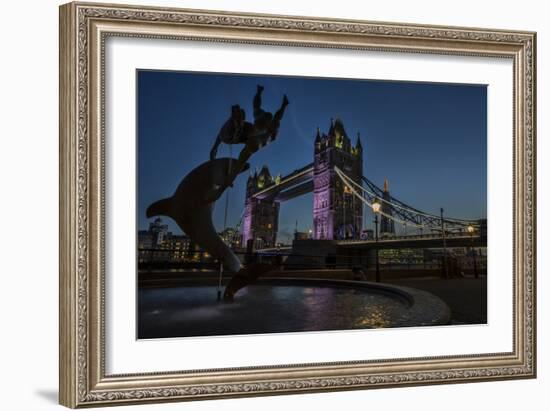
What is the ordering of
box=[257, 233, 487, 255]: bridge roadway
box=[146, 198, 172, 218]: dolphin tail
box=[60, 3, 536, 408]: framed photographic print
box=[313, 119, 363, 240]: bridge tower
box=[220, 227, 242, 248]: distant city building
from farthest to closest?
box=[257, 233, 487, 255]: bridge roadway < box=[313, 119, 363, 240]: bridge tower < box=[220, 227, 242, 248]: distant city building < box=[146, 198, 172, 218]: dolphin tail < box=[60, 3, 536, 408]: framed photographic print

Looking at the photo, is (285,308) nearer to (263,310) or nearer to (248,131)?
(263,310)

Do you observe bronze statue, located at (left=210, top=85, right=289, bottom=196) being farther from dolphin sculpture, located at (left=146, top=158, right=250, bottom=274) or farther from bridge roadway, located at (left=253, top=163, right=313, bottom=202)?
bridge roadway, located at (left=253, top=163, right=313, bottom=202)

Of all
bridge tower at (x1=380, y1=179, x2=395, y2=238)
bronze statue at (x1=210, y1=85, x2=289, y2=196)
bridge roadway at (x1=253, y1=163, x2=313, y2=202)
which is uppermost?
bronze statue at (x1=210, y1=85, x2=289, y2=196)

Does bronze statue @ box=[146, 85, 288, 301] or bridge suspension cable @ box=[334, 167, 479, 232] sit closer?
bronze statue @ box=[146, 85, 288, 301]

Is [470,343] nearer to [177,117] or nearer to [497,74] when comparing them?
[497,74]

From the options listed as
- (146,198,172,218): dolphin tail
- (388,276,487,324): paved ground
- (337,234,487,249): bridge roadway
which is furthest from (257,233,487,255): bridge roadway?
(146,198,172,218): dolphin tail

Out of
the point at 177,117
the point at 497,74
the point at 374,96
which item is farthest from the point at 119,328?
the point at 497,74

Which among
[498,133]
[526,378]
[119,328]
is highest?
[498,133]
